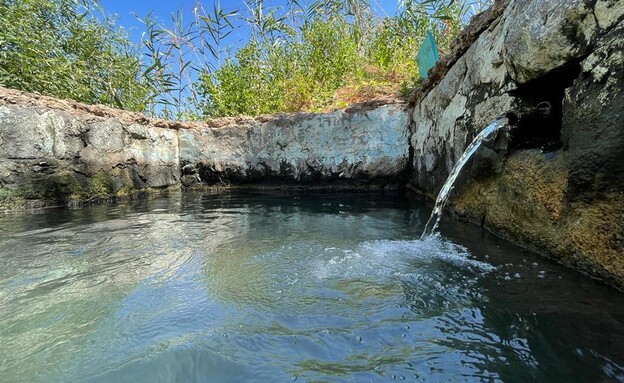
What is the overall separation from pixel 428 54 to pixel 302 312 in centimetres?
485

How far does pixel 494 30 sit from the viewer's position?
A: 10.1ft

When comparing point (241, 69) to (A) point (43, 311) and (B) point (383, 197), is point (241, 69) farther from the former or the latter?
(A) point (43, 311)

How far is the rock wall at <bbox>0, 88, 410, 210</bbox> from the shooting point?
477cm

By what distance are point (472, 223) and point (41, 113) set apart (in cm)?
572

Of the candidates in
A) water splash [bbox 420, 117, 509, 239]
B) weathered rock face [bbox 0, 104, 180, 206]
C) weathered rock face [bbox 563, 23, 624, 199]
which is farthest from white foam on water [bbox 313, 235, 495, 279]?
weathered rock face [bbox 0, 104, 180, 206]

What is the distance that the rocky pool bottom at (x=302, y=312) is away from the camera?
3.76ft

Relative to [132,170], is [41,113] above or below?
above

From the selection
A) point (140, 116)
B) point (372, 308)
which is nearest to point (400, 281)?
point (372, 308)

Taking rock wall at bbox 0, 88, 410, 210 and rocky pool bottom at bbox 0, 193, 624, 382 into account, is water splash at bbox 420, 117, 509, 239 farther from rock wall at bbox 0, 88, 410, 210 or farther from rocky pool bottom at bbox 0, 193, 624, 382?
rock wall at bbox 0, 88, 410, 210

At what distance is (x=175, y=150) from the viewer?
694 cm

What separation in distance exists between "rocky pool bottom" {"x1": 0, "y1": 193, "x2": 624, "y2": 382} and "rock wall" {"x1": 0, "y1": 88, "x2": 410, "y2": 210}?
2.49 metres

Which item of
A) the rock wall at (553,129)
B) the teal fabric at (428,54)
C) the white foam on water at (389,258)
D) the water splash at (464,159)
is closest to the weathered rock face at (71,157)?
the white foam on water at (389,258)

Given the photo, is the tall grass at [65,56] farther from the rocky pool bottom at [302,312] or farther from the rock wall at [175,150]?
the rocky pool bottom at [302,312]

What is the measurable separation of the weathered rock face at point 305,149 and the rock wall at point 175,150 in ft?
0.06
